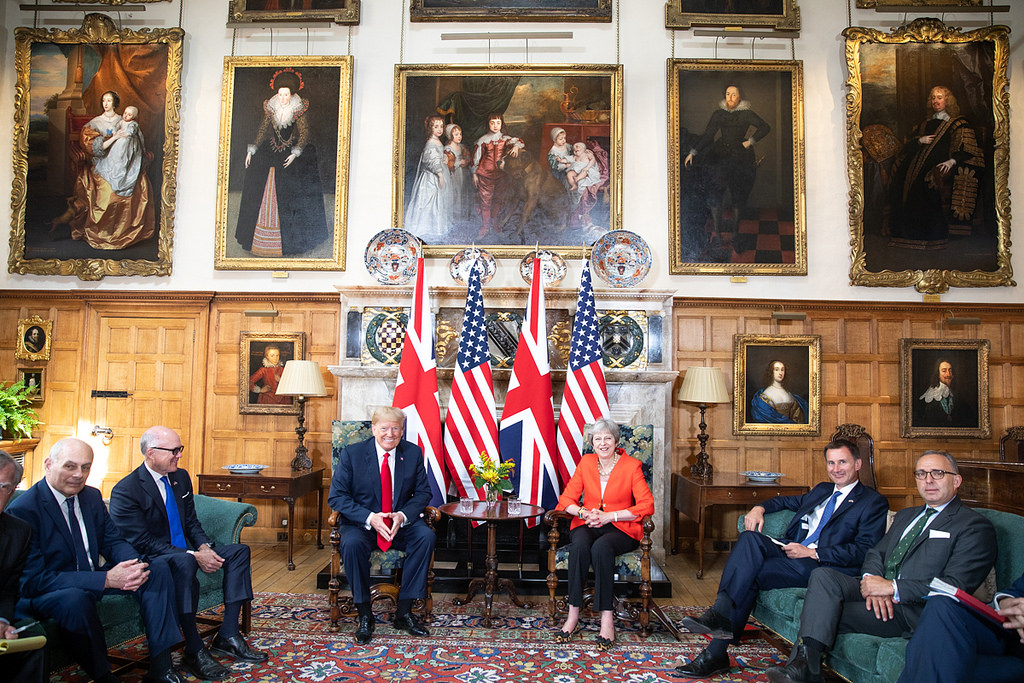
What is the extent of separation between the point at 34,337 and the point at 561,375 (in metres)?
5.72

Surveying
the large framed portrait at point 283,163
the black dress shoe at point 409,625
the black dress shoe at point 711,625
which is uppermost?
the large framed portrait at point 283,163

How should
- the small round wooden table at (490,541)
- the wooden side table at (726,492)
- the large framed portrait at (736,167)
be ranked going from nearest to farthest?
the small round wooden table at (490,541) < the wooden side table at (726,492) < the large framed portrait at (736,167)

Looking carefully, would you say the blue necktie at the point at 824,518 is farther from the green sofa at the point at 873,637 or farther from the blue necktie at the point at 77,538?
the blue necktie at the point at 77,538

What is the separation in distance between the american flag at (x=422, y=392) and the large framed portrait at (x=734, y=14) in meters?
4.12

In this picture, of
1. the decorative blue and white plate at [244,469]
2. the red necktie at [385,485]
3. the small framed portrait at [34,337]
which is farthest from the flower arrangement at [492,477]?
the small framed portrait at [34,337]

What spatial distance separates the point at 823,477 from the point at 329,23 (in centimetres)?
724

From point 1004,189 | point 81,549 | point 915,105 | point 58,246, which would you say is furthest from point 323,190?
point 1004,189

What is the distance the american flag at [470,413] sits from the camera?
626cm

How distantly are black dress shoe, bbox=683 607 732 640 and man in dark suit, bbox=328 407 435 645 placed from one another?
5.62 feet

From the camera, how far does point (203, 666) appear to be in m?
3.92

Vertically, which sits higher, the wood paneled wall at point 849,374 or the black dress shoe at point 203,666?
the wood paneled wall at point 849,374

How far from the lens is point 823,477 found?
7355 millimetres

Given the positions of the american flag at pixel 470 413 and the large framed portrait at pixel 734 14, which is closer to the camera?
the american flag at pixel 470 413

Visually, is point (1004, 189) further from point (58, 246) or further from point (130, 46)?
point (58, 246)
